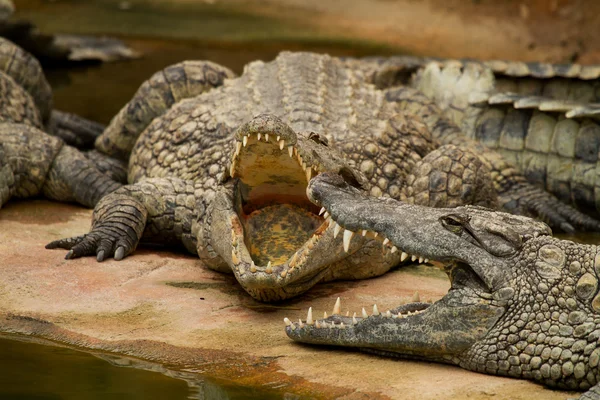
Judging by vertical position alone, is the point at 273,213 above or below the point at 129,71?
below

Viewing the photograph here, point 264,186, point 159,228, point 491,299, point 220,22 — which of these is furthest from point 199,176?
point 220,22

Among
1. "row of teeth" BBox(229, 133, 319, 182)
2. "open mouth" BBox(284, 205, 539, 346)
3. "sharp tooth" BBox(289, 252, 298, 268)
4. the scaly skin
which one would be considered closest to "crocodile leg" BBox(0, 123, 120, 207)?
the scaly skin

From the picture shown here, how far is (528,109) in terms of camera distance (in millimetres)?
7383

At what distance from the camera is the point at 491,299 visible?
3955 mm

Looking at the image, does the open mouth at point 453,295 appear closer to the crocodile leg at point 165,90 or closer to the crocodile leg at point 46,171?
the crocodile leg at point 46,171

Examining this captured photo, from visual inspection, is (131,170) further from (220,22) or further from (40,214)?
(220,22)

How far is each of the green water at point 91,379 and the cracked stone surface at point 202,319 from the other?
0.10 meters

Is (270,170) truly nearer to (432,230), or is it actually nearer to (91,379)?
(432,230)

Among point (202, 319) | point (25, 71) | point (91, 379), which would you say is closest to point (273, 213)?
point (202, 319)

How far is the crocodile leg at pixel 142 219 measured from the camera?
5.49m

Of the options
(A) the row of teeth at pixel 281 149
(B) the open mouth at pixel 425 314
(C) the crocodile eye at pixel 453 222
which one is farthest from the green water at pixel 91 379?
(A) the row of teeth at pixel 281 149

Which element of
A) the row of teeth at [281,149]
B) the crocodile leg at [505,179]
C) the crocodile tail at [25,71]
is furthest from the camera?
the crocodile tail at [25,71]

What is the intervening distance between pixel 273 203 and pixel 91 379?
1.64 m

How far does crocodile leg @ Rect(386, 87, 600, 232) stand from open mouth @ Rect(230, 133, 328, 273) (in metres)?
2.16
